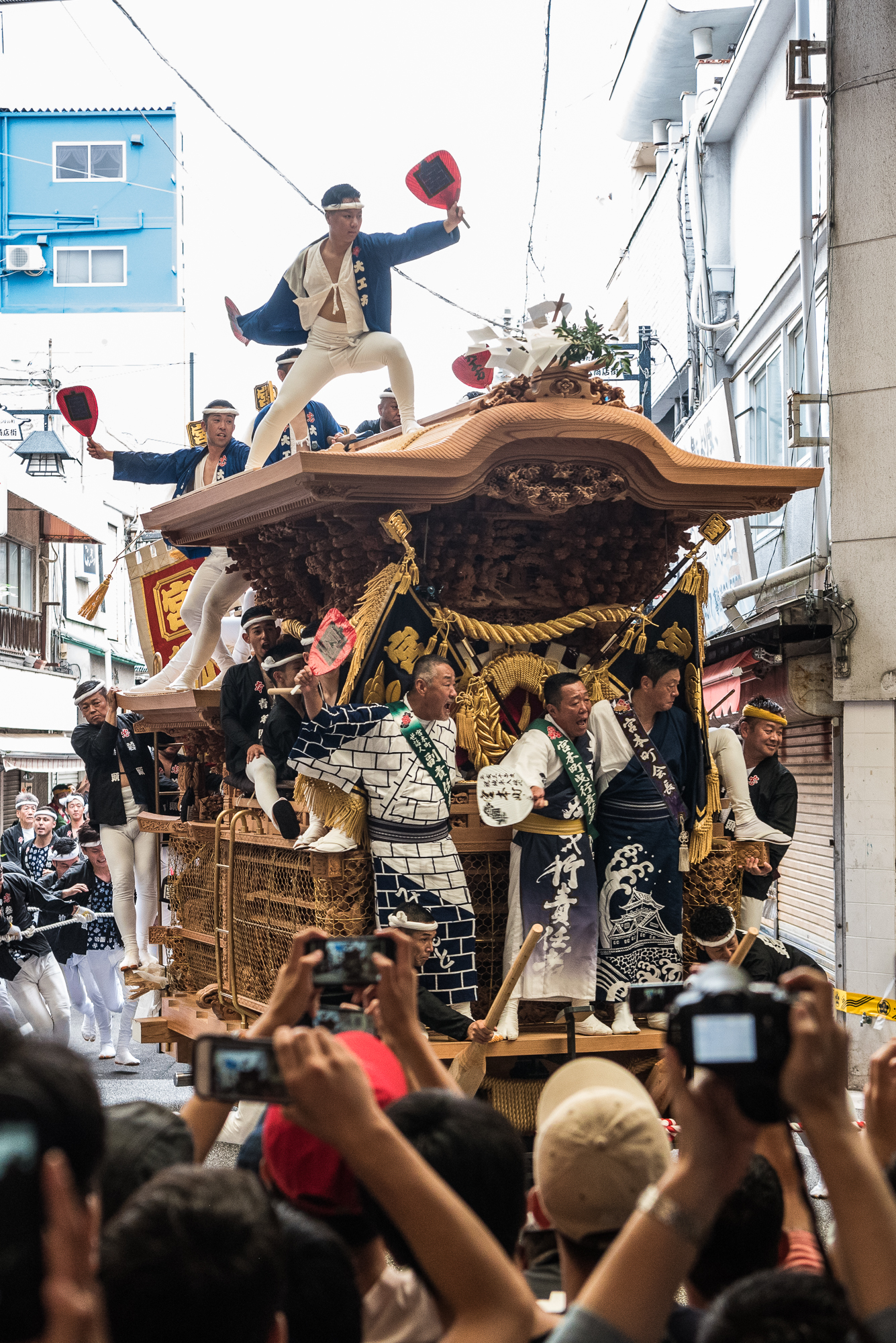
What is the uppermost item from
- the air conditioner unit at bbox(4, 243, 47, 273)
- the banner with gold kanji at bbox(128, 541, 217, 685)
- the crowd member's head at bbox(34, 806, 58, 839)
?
the air conditioner unit at bbox(4, 243, 47, 273)

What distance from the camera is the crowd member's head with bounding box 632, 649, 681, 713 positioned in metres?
6.25

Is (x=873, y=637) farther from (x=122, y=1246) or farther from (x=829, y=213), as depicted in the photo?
(x=122, y=1246)

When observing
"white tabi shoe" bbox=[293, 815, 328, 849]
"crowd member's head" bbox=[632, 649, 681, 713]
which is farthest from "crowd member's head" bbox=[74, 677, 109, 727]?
"crowd member's head" bbox=[632, 649, 681, 713]

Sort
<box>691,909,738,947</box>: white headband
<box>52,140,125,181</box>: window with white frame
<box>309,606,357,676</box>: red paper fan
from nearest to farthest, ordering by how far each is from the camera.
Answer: <box>309,606,357,676</box>: red paper fan, <box>691,909,738,947</box>: white headband, <box>52,140,125,181</box>: window with white frame

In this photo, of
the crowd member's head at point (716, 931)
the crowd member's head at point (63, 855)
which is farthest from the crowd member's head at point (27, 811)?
the crowd member's head at point (716, 931)

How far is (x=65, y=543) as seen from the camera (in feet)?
78.2

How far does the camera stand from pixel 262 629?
23.6 feet

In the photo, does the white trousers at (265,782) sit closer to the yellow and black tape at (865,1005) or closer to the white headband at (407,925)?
the white headband at (407,925)

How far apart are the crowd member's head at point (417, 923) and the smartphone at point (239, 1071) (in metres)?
3.66

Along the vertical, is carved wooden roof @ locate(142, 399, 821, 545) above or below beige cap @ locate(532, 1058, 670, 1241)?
above

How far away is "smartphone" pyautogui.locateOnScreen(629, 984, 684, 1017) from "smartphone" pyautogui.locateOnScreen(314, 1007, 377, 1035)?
42 cm

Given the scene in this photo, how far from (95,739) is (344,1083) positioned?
7777 millimetres

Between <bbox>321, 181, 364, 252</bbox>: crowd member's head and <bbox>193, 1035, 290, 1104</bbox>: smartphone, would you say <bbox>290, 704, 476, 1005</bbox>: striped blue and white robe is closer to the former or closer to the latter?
<bbox>321, 181, 364, 252</bbox>: crowd member's head

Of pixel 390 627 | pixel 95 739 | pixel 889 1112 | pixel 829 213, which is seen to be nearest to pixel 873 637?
pixel 829 213
